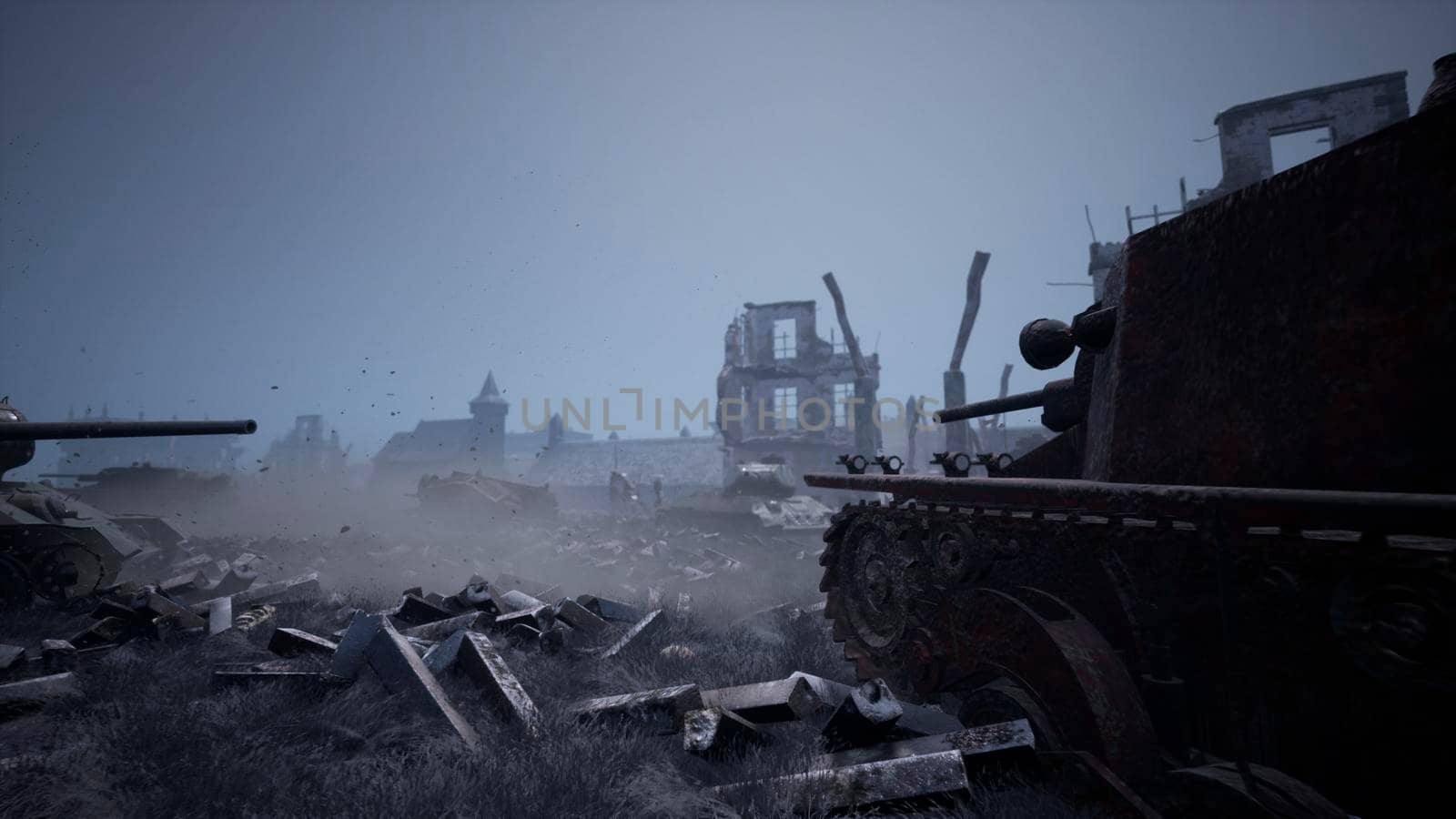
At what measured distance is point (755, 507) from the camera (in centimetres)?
1830

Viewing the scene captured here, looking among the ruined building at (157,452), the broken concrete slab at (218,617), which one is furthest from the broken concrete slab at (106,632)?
the ruined building at (157,452)

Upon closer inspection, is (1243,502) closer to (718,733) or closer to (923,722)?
(923,722)

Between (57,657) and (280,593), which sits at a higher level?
(57,657)

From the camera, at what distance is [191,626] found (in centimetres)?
548

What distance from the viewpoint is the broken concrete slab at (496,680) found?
3572 millimetres

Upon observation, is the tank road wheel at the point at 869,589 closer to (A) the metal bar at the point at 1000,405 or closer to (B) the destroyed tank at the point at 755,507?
(A) the metal bar at the point at 1000,405

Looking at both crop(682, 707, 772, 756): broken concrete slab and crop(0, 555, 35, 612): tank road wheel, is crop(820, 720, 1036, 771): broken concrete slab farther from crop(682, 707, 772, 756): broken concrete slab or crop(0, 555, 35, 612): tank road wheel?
crop(0, 555, 35, 612): tank road wheel

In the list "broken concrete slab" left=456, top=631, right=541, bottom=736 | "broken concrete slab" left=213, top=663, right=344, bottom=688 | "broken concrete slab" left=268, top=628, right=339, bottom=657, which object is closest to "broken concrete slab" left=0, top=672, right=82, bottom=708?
"broken concrete slab" left=213, top=663, right=344, bottom=688

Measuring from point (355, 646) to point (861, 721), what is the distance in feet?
12.5

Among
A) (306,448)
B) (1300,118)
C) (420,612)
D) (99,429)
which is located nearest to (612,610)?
(420,612)

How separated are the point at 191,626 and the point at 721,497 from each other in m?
14.5

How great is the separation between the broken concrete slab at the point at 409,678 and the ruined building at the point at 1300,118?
21.8m

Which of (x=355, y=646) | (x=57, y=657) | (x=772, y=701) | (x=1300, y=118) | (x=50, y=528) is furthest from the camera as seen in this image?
(x=1300, y=118)

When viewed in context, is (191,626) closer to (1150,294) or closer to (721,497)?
(1150,294)
